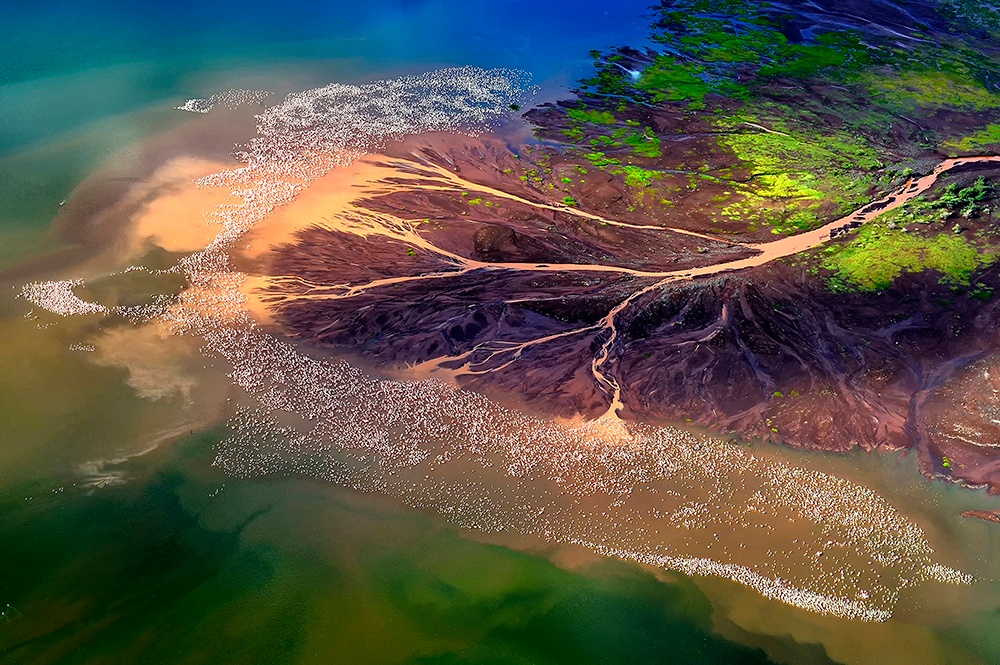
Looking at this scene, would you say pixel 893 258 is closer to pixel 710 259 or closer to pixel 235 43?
pixel 710 259

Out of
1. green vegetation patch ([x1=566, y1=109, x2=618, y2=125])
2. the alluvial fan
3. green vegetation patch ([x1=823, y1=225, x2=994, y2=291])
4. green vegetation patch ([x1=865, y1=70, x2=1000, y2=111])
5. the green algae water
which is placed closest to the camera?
the green algae water

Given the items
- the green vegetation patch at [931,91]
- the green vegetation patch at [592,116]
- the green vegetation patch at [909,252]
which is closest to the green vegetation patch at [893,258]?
the green vegetation patch at [909,252]

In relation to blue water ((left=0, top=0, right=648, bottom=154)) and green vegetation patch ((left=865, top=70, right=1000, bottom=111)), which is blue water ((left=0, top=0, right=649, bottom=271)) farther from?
green vegetation patch ((left=865, top=70, right=1000, bottom=111))

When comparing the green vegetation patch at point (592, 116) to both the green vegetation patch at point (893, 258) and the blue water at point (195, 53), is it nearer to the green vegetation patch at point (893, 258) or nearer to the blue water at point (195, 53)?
the blue water at point (195, 53)

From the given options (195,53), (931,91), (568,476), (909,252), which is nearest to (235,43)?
(195,53)

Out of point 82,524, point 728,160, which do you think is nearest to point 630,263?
point 728,160

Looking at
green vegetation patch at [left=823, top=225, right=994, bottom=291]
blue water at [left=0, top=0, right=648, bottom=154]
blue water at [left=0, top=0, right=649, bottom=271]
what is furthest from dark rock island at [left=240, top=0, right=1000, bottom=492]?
blue water at [left=0, top=0, right=649, bottom=271]

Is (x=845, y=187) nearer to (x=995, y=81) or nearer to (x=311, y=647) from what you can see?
(x=995, y=81)

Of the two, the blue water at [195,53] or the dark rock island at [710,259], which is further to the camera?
the blue water at [195,53]
